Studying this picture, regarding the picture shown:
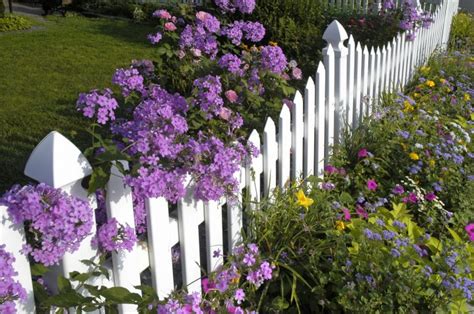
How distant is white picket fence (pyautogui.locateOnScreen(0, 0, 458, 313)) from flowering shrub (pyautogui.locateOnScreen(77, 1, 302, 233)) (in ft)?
0.24

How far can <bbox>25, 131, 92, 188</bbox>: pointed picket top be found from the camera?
4.35 ft

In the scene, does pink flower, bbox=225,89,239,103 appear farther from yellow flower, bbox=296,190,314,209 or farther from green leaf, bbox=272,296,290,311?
green leaf, bbox=272,296,290,311

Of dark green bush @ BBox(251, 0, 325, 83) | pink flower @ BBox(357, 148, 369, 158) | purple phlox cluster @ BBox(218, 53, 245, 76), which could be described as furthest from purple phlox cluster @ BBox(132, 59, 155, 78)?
dark green bush @ BBox(251, 0, 325, 83)

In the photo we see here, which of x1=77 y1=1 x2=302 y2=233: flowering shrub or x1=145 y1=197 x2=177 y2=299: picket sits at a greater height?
x1=77 y1=1 x2=302 y2=233: flowering shrub

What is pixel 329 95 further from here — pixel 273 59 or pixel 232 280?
pixel 232 280

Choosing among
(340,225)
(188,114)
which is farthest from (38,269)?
(188,114)

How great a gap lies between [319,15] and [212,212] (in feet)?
17.8

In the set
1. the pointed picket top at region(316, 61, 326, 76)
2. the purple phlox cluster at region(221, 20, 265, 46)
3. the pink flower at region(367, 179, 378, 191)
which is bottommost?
the pink flower at region(367, 179, 378, 191)

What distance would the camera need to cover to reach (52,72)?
21.3ft

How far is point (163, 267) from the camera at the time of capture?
5.98 ft

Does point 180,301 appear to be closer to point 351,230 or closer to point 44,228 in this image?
point 44,228

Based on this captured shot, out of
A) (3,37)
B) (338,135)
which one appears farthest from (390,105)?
(3,37)

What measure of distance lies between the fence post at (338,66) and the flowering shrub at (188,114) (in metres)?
0.27

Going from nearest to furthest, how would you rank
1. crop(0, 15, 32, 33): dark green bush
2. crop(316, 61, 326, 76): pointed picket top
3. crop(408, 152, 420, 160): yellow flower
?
crop(316, 61, 326, 76): pointed picket top → crop(408, 152, 420, 160): yellow flower → crop(0, 15, 32, 33): dark green bush
